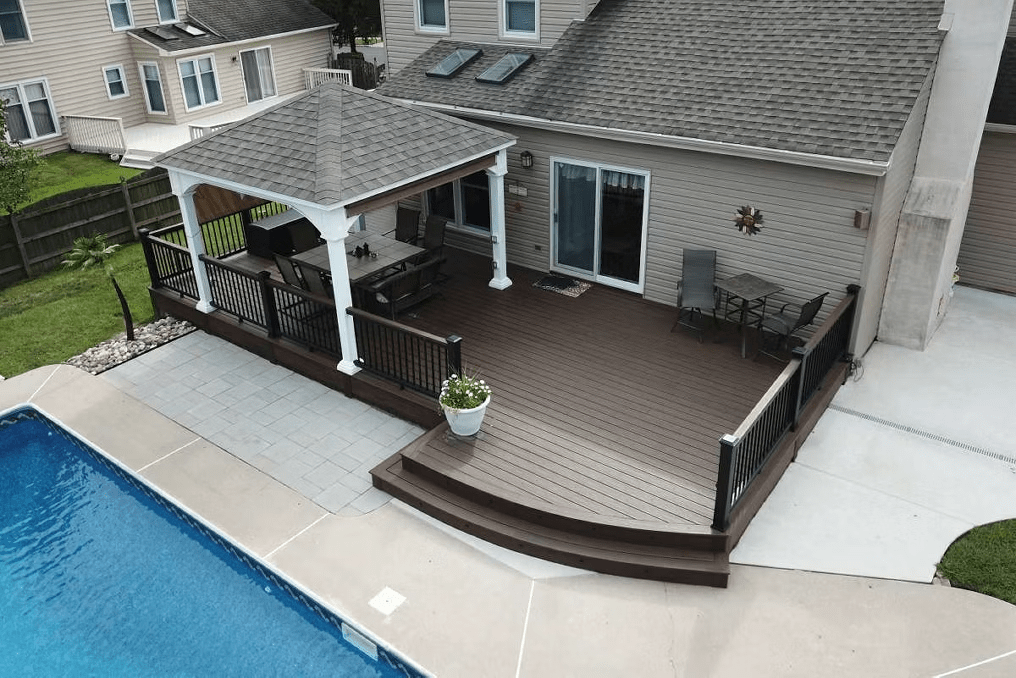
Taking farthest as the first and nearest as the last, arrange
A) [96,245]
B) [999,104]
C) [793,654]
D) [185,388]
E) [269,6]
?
[269,6] → [96,245] → [999,104] → [185,388] → [793,654]

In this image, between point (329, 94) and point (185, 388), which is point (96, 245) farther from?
point (329, 94)

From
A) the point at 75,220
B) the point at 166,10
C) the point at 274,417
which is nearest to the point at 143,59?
the point at 166,10

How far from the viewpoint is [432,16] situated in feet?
46.0

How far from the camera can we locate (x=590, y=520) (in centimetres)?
711

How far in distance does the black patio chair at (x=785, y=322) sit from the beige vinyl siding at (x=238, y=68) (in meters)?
19.5

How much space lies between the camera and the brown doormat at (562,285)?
38.0 ft

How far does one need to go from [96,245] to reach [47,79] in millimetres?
9789

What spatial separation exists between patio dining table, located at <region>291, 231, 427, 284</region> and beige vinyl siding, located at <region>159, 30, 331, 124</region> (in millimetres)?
14357

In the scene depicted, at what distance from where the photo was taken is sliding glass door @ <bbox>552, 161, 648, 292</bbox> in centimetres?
1080

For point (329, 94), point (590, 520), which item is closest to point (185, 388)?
point (329, 94)

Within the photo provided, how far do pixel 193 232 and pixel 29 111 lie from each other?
1290cm

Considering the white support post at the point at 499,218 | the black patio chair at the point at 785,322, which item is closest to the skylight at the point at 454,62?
the white support post at the point at 499,218

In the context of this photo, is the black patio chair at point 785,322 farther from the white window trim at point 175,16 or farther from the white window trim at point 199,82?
the white window trim at point 175,16

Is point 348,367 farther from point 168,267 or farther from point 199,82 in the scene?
point 199,82
